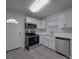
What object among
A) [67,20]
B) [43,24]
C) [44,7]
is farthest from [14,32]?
[67,20]

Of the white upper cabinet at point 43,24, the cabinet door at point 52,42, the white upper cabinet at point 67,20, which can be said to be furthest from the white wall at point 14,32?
the white upper cabinet at point 67,20

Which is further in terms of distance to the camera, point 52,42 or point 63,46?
point 52,42

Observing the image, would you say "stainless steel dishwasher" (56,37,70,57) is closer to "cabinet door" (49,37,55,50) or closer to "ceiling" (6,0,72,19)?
"cabinet door" (49,37,55,50)

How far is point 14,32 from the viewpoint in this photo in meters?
3.18

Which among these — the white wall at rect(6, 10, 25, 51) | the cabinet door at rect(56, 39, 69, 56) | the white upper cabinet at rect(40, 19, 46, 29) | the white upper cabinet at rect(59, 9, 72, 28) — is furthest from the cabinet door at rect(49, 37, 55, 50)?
the white wall at rect(6, 10, 25, 51)

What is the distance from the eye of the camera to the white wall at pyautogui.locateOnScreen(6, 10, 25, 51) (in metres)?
2.94

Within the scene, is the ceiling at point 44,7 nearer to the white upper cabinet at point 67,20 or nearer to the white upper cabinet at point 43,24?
the white upper cabinet at point 67,20

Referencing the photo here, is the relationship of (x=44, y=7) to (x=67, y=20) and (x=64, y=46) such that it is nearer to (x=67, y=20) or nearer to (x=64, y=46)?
(x=67, y=20)

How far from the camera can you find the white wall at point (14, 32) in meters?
2.94

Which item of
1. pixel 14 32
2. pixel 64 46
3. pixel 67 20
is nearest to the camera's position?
pixel 64 46

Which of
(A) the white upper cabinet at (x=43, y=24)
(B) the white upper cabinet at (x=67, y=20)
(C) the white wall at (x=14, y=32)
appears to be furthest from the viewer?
(A) the white upper cabinet at (x=43, y=24)

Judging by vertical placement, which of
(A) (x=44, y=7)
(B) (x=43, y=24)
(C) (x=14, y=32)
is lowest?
(C) (x=14, y=32)

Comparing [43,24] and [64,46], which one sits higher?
[43,24]
